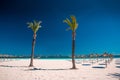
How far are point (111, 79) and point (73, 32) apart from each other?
1534 cm

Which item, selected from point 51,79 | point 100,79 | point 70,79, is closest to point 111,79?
point 100,79

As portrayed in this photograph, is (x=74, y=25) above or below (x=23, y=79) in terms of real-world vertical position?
above

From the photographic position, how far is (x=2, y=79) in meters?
16.5

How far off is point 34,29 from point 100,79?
2212cm

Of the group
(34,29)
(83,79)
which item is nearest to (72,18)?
(34,29)

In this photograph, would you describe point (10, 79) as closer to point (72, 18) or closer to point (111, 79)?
point (111, 79)

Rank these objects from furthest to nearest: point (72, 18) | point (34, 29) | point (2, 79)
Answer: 1. point (34, 29)
2. point (72, 18)
3. point (2, 79)

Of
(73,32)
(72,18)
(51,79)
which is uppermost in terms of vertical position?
(72,18)

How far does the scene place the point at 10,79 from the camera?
16625mm

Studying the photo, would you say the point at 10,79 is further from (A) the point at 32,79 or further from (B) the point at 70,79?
(B) the point at 70,79

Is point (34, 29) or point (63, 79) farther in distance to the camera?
point (34, 29)

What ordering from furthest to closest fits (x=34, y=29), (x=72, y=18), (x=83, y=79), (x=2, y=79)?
1. (x=34, y=29)
2. (x=72, y=18)
3. (x=83, y=79)
4. (x=2, y=79)

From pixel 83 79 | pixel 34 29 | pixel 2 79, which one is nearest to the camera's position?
pixel 2 79

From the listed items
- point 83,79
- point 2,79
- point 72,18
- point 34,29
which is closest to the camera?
point 2,79
